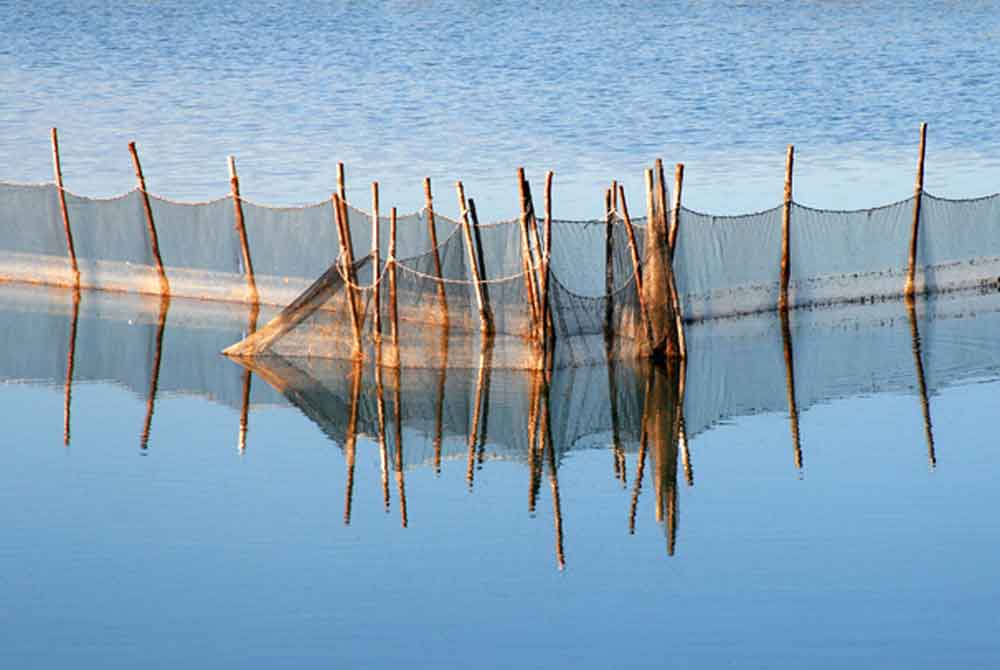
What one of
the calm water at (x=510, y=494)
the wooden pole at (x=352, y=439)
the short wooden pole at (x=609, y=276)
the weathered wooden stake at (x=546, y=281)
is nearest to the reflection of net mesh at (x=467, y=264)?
the short wooden pole at (x=609, y=276)

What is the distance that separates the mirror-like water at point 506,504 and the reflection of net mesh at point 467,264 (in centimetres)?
39

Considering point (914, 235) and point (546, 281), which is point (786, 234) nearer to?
point (914, 235)

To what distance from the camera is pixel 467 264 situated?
1684 cm

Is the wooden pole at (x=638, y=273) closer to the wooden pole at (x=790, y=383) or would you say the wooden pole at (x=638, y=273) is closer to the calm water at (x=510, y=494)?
the calm water at (x=510, y=494)

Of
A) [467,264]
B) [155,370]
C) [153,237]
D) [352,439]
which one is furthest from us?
[153,237]

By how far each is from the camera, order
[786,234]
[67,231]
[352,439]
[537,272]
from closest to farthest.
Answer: [352,439] < [537,272] < [786,234] < [67,231]

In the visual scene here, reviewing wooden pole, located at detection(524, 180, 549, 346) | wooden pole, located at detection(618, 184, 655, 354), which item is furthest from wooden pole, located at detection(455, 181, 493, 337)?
wooden pole, located at detection(618, 184, 655, 354)

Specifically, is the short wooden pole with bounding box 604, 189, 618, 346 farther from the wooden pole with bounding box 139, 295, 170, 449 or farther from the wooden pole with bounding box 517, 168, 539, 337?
the wooden pole with bounding box 139, 295, 170, 449

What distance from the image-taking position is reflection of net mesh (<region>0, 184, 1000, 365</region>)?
54.2ft

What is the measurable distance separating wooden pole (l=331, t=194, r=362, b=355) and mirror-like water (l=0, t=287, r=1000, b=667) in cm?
38

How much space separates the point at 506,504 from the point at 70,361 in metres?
6.04

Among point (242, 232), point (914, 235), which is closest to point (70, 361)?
point (242, 232)

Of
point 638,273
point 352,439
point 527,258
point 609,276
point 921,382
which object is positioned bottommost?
point 921,382

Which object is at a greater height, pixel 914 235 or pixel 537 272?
pixel 537 272
